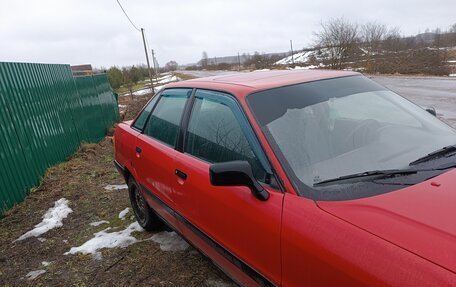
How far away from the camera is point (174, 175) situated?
107 inches

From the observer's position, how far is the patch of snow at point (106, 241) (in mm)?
3645

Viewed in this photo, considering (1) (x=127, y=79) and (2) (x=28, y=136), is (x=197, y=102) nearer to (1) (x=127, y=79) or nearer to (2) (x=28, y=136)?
(2) (x=28, y=136)

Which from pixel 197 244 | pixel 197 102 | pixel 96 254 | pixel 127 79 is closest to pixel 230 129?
pixel 197 102

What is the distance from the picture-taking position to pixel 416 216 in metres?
1.38

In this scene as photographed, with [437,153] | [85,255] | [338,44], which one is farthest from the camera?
[338,44]

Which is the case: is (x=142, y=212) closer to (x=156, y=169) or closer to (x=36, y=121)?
(x=156, y=169)

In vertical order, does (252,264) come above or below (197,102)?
below

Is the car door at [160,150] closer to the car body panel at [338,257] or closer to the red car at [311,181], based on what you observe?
the red car at [311,181]

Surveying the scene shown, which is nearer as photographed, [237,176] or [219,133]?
[237,176]

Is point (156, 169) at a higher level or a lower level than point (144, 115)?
lower

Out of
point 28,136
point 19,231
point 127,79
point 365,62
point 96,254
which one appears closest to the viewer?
point 96,254

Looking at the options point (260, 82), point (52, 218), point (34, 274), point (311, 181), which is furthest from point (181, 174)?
point (52, 218)

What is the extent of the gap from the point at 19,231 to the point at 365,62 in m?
32.7

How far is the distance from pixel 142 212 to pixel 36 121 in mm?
3723
